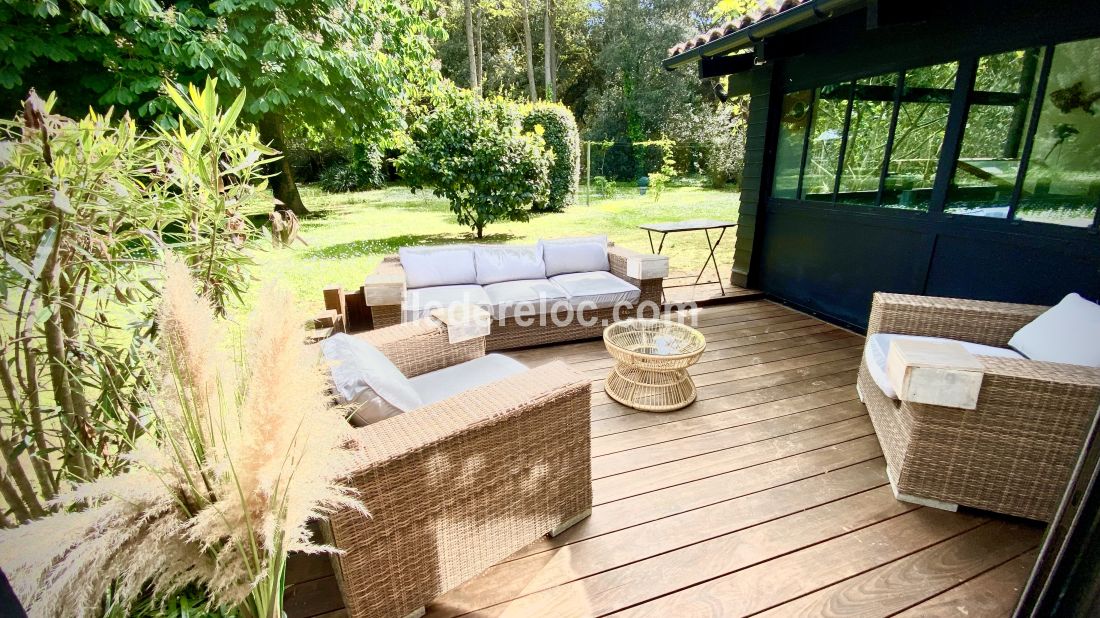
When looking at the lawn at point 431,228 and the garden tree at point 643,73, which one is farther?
the garden tree at point 643,73

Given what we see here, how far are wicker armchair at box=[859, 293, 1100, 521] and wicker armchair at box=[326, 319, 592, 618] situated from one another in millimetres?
1321

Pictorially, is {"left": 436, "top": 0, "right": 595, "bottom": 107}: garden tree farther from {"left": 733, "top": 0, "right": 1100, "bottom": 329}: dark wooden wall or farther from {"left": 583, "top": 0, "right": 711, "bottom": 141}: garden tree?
{"left": 733, "top": 0, "right": 1100, "bottom": 329}: dark wooden wall

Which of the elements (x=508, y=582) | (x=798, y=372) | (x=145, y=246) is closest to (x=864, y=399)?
(x=798, y=372)

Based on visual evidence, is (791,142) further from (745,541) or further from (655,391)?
(745,541)

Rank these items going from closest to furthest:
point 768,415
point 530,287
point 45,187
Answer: point 45,187
point 768,415
point 530,287

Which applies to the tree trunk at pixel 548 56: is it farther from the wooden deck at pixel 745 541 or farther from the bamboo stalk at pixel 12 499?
the bamboo stalk at pixel 12 499

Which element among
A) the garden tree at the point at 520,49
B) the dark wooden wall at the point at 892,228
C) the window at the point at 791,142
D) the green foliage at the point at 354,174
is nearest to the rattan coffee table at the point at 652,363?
the dark wooden wall at the point at 892,228

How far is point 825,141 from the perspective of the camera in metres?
3.96

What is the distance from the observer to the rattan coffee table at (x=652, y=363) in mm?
2471

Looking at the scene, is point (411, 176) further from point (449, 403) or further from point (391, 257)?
point (449, 403)

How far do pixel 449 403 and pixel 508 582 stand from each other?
25.4 inches

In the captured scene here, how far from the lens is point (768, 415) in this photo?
8.43 ft

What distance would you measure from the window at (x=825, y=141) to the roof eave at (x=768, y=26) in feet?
2.88

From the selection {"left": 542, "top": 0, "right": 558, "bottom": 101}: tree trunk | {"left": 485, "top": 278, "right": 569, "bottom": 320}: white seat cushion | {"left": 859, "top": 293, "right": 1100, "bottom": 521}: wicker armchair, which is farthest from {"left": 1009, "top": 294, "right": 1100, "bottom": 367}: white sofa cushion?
{"left": 542, "top": 0, "right": 558, "bottom": 101}: tree trunk
